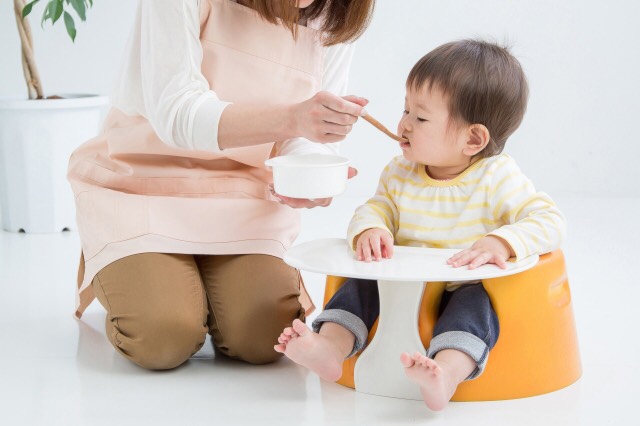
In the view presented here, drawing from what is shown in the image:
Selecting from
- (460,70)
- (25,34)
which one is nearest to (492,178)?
(460,70)

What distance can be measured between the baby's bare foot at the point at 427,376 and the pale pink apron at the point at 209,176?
47 centimetres

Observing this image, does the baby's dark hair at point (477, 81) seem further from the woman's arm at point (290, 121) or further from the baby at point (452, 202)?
the woman's arm at point (290, 121)

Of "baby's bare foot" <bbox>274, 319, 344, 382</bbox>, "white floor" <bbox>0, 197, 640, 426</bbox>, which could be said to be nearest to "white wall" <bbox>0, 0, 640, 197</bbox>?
"white floor" <bbox>0, 197, 640, 426</bbox>

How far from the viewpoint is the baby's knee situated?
1.56 meters

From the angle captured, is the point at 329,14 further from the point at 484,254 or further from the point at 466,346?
the point at 466,346

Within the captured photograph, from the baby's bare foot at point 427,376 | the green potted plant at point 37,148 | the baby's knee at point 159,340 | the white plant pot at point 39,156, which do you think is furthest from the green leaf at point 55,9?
the baby's bare foot at point 427,376

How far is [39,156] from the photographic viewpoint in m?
2.67

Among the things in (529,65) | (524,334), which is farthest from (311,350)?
(529,65)

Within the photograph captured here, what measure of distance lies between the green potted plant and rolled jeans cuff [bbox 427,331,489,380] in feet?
5.18

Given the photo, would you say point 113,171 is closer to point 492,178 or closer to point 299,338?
point 299,338

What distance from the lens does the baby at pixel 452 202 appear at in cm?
143

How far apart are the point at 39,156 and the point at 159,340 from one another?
127 cm

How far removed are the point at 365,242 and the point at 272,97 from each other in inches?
13.8

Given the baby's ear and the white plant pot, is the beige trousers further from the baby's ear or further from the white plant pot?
the white plant pot
